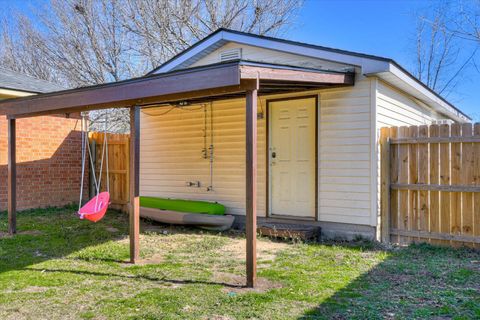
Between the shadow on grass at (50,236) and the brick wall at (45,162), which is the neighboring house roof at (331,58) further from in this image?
the shadow on grass at (50,236)

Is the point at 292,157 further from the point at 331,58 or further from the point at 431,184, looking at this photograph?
the point at 431,184

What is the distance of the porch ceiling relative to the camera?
386cm

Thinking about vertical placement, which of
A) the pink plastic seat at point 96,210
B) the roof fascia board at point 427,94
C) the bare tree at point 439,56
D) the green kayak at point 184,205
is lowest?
the green kayak at point 184,205

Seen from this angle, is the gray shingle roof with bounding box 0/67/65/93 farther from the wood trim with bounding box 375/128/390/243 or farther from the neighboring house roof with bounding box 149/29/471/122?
the wood trim with bounding box 375/128/390/243

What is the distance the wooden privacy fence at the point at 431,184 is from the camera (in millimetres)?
5266

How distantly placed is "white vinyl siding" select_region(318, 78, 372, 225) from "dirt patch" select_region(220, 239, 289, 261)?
1.01m

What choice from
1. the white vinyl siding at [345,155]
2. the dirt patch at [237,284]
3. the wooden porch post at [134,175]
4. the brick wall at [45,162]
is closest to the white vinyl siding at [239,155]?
the white vinyl siding at [345,155]

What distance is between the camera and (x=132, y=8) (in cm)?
1521

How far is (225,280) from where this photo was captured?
4.08 meters

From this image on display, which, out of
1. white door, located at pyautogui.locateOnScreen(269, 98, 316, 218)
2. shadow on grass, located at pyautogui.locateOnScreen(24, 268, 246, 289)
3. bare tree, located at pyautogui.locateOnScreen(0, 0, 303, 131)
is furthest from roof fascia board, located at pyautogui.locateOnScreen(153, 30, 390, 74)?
bare tree, located at pyautogui.locateOnScreen(0, 0, 303, 131)

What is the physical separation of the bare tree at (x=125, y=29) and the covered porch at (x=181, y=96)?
9908 millimetres

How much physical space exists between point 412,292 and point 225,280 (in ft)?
6.04

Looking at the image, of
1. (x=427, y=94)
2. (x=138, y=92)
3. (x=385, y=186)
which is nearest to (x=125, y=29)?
(x=427, y=94)

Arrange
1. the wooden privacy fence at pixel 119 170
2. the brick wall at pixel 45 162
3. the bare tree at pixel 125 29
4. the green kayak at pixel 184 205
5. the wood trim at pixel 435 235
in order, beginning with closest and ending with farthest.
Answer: the wood trim at pixel 435 235
the green kayak at pixel 184 205
the brick wall at pixel 45 162
the wooden privacy fence at pixel 119 170
the bare tree at pixel 125 29
